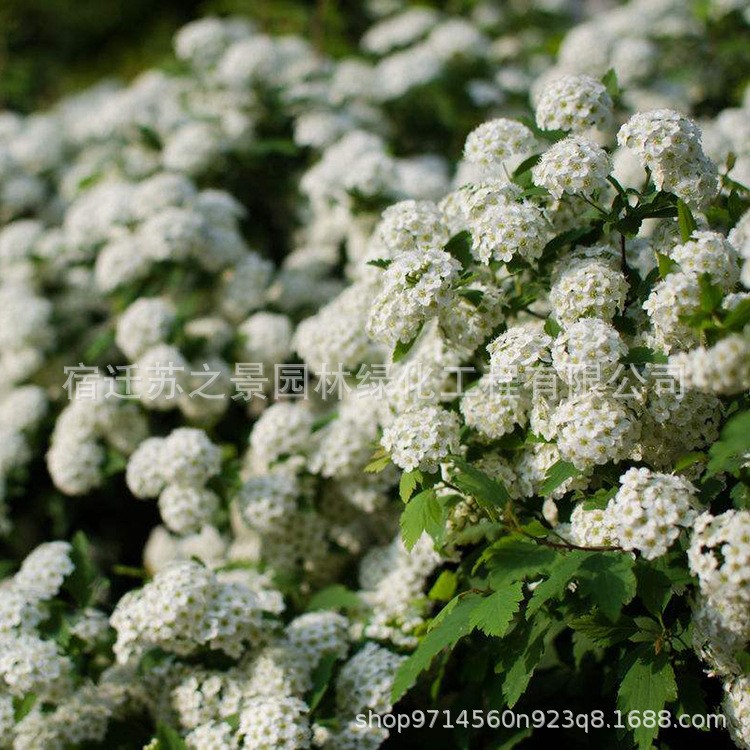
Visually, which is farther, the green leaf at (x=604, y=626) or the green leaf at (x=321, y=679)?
the green leaf at (x=321, y=679)

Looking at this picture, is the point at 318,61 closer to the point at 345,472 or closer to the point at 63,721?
the point at 345,472

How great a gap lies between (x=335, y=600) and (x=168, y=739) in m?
0.88

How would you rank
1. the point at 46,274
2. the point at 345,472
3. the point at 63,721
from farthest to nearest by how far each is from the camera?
the point at 46,274
the point at 345,472
the point at 63,721

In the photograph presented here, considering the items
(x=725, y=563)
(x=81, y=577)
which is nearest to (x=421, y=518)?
(x=725, y=563)

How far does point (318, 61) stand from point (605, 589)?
524 cm

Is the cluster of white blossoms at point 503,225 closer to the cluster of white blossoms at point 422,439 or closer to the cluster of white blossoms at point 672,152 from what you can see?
the cluster of white blossoms at point 672,152

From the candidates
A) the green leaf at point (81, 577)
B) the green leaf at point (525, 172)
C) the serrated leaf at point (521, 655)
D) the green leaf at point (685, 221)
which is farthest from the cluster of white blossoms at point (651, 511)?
the green leaf at point (81, 577)

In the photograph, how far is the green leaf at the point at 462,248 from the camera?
3250mm

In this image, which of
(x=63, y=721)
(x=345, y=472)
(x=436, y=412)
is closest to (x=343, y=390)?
(x=345, y=472)

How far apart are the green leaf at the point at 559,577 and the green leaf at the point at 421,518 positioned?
395mm

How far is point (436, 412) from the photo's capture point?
3072 mm

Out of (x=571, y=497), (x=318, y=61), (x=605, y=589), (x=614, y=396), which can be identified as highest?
(x=318, y=61)

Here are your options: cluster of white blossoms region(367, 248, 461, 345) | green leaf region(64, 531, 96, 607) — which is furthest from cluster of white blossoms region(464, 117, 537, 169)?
green leaf region(64, 531, 96, 607)

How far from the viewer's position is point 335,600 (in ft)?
12.5
